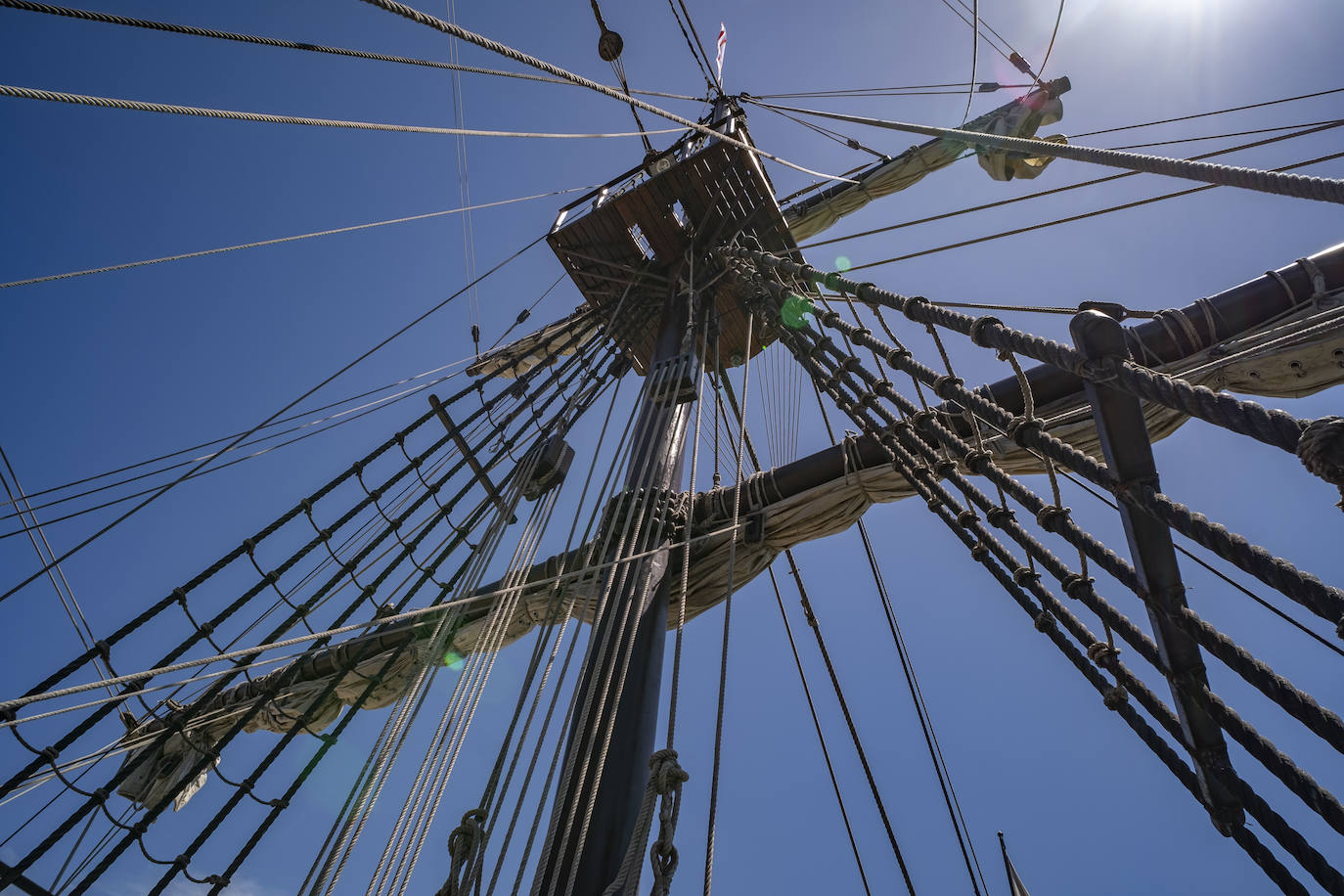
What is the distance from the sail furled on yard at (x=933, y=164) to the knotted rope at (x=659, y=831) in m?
6.36

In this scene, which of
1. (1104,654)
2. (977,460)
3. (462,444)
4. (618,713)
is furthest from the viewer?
(462,444)

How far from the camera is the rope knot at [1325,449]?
1.38 meters

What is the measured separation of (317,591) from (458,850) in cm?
383

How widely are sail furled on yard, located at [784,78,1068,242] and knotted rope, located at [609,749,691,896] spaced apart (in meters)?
6.36

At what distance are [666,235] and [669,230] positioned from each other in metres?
0.08

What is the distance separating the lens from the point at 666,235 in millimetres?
8875

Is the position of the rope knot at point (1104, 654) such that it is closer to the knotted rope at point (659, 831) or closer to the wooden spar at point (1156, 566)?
the wooden spar at point (1156, 566)

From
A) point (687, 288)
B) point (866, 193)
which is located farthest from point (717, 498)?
Answer: point (866, 193)

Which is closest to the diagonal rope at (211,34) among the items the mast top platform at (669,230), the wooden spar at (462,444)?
the wooden spar at (462,444)

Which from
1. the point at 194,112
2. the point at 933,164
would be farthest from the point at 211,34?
the point at 933,164

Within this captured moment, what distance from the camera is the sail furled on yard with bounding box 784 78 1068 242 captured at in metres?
8.73

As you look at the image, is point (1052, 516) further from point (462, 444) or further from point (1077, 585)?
point (462, 444)

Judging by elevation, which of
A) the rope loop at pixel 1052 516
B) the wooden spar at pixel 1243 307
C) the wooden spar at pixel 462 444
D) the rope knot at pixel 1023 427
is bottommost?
the rope loop at pixel 1052 516

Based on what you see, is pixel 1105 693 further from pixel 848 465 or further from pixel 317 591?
pixel 317 591
